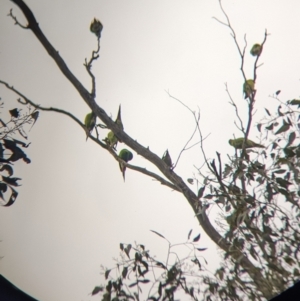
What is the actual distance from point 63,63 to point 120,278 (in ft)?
2.66

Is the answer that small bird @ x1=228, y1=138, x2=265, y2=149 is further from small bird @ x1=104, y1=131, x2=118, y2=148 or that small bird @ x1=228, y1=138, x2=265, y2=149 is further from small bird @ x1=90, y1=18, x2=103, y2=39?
small bird @ x1=90, y1=18, x2=103, y2=39

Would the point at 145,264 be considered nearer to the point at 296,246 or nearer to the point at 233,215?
the point at 233,215

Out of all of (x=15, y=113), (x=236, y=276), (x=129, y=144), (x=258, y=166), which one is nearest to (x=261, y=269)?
(x=236, y=276)

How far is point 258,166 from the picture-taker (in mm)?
1078

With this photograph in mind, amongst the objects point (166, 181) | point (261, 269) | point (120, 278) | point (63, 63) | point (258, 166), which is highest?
point (63, 63)

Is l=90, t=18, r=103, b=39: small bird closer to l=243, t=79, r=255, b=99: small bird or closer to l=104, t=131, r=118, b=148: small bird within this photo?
l=104, t=131, r=118, b=148: small bird

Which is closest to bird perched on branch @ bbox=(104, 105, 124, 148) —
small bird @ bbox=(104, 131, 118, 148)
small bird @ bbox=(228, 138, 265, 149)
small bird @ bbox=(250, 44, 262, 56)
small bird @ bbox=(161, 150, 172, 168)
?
small bird @ bbox=(104, 131, 118, 148)

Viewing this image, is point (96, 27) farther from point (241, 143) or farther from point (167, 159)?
point (241, 143)

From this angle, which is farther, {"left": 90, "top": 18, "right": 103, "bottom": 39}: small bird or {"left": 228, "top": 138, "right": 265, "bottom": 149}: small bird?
{"left": 90, "top": 18, "right": 103, "bottom": 39}: small bird

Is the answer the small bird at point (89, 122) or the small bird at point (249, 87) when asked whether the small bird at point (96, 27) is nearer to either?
the small bird at point (89, 122)

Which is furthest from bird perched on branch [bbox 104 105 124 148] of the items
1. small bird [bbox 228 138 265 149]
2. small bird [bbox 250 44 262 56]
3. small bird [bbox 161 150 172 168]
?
small bird [bbox 250 44 262 56]

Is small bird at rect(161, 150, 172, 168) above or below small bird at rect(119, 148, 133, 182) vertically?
below

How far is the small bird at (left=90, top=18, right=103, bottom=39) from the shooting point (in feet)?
4.35

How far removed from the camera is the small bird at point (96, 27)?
133 cm
